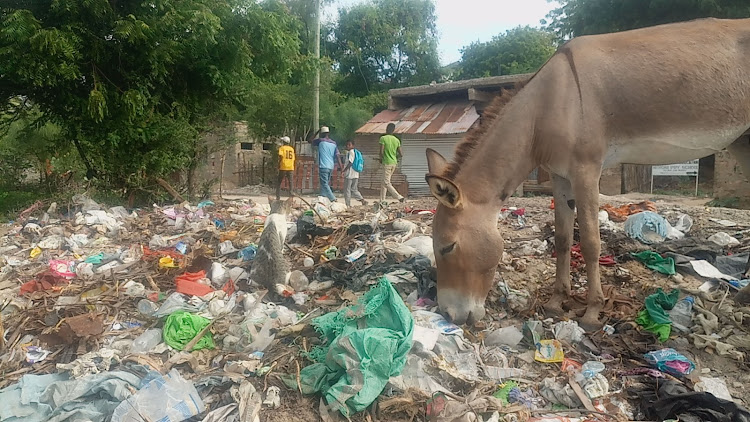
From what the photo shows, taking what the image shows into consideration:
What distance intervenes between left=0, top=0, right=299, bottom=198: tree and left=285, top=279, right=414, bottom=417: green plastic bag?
24.0ft

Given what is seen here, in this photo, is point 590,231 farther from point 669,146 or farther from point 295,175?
point 295,175

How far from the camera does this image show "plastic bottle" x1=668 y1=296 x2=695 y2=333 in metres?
3.62

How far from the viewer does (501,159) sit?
3578 millimetres

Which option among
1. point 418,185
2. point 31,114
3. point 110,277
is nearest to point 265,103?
point 418,185

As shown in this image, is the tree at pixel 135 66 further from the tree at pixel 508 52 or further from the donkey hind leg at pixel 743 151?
the tree at pixel 508 52

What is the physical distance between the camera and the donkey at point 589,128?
11.2 ft

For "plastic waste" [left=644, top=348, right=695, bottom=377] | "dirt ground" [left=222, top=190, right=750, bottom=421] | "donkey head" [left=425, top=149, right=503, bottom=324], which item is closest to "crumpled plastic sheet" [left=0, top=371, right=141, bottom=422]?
"dirt ground" [left=222, top=190, right=750, bottom=421]

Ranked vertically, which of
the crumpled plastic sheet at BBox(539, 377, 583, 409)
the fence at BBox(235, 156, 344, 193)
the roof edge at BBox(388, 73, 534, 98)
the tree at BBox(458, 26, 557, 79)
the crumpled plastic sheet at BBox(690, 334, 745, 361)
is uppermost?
the tree at BBox(458, 26, 557, 79)

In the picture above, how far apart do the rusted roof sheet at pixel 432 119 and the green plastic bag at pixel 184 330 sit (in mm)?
10192

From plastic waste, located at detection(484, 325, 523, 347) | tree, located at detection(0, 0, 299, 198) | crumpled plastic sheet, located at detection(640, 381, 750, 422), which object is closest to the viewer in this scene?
crumpled plastic sheet, located at detection(640, 381, 750, 422)

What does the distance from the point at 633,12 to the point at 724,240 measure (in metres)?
11.4

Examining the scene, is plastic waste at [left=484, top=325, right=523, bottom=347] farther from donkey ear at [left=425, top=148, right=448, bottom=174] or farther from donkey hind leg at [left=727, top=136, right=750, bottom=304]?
donkey hind leg at [left=727, top=136, right=750, bottom=304]

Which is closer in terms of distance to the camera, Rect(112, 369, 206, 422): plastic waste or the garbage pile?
Rect(112, 369, 206, 422): plastic waste

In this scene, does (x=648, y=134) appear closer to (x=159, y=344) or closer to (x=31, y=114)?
(x=159, y=344)
